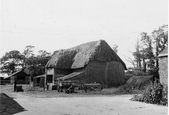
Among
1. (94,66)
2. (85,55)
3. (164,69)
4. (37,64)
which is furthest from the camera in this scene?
(37,64)

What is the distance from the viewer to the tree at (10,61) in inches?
2788

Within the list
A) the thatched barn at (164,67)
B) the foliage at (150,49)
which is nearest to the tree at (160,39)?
the foliage at (150,49)

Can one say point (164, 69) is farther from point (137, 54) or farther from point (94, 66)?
point (137, 54)

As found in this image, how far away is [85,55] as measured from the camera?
35.4m

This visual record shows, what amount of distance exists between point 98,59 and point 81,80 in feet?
14.4

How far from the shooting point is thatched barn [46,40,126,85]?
33.0 metres

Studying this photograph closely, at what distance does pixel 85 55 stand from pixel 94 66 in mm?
2870

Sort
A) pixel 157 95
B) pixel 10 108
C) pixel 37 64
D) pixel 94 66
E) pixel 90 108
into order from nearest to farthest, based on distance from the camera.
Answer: pixel 10 108 < pixel 90 108 < pixel 157 95 < pixel 94 66 < pixel 37 64

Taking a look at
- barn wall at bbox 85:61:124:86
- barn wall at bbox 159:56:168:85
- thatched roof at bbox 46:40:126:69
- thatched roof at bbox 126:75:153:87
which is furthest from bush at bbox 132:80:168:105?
thatched roof at bbox 46:40:126:69

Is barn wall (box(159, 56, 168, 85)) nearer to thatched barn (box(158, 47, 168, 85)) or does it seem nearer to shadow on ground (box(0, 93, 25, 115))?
thatched barn (box(158, 47, 168, 85))

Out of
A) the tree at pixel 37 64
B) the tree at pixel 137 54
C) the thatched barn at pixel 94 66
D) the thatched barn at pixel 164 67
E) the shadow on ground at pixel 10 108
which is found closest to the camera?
the shadow on ground at pixel 10 108

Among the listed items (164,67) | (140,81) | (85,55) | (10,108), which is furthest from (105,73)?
(10,108)

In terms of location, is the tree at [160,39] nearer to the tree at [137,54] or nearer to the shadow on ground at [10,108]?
the tree at [137,54]

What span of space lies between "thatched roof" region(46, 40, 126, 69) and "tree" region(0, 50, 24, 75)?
1327 inches
